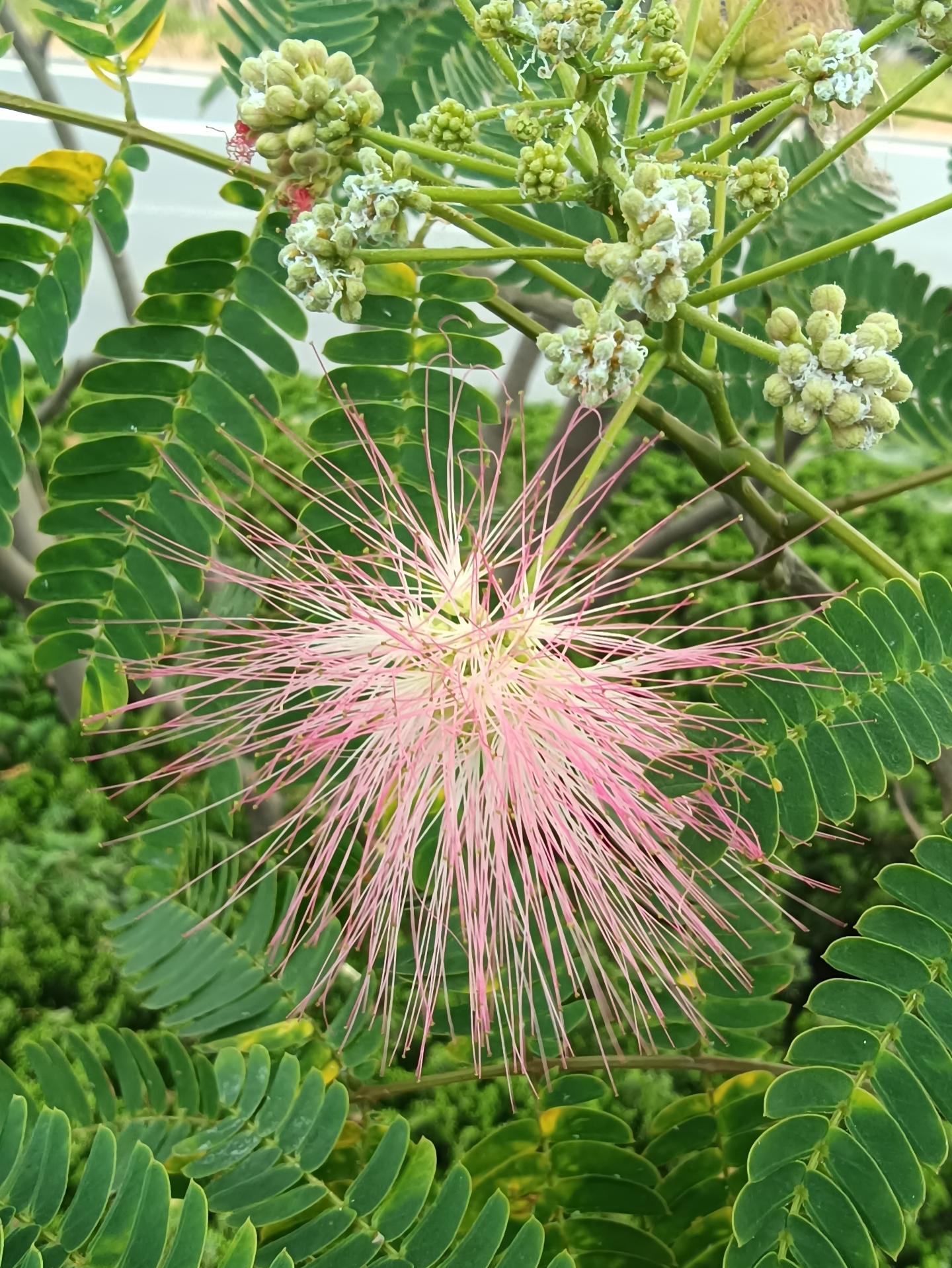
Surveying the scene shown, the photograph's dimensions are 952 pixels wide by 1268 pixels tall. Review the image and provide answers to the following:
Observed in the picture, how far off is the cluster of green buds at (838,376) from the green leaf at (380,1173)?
53cm

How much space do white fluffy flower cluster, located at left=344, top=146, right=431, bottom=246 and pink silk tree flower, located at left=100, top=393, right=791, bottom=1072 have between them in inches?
6.6

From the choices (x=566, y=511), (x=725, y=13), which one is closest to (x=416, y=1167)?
(x=566, y=511)

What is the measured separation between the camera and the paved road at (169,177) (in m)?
2.94

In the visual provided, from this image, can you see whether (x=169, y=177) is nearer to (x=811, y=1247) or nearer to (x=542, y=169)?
(x=542, y=169)

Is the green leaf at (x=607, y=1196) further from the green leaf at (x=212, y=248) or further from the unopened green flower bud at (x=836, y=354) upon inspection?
the green leaf at (x=212, y=248)

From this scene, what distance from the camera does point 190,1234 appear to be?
1.98 ft

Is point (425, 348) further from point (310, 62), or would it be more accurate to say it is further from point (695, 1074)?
point (695, 1074)

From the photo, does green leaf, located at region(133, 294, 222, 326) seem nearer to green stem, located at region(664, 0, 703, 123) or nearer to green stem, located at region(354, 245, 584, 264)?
green stem, located at region(354, 245, 584, 264)

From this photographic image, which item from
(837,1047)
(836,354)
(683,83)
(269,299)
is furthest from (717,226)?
(837,1047)

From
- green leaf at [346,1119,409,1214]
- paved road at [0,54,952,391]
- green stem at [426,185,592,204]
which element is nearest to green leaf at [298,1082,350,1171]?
green leaf at [346,1119,409,1214]

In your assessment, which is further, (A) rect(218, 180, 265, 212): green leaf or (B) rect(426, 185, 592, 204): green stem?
(A) rect(218, 180, 265, 212): green leaf

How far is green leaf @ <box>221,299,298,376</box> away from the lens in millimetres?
797

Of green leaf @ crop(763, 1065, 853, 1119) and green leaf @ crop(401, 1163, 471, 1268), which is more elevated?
green leaf @ crop(763, 1065, 853, 1119)

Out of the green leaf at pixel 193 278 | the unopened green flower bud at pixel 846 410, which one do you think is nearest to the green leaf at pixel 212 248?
the green leaf at pixel 193 278
